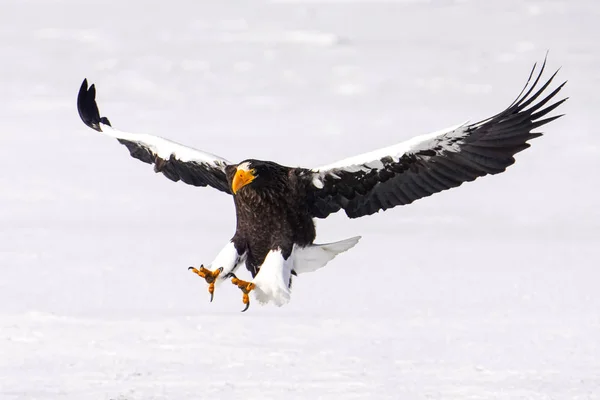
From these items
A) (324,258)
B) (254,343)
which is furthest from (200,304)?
(324,258)

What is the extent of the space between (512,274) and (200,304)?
3.27 m

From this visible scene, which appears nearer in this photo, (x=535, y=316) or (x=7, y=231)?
(x=535, y=316)

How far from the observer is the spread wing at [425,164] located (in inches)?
361

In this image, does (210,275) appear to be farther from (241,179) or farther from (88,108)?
(88,108)

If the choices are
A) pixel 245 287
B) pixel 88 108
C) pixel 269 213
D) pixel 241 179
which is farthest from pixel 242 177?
pixel 88 108

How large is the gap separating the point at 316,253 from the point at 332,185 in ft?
1.46

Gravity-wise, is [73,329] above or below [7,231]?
below

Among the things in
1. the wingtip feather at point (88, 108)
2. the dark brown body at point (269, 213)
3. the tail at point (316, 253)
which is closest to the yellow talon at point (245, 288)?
the dark brown body at point (269, 213)

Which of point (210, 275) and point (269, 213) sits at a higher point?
point (269, 213)

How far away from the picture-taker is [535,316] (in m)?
12.4

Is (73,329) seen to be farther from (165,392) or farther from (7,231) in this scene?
(7,231)

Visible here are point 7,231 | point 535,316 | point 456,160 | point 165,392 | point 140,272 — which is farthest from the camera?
point 7,231

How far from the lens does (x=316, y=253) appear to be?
9.55 metres

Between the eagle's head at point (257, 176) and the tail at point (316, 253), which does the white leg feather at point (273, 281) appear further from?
the eagle's head at point (257, 176)
